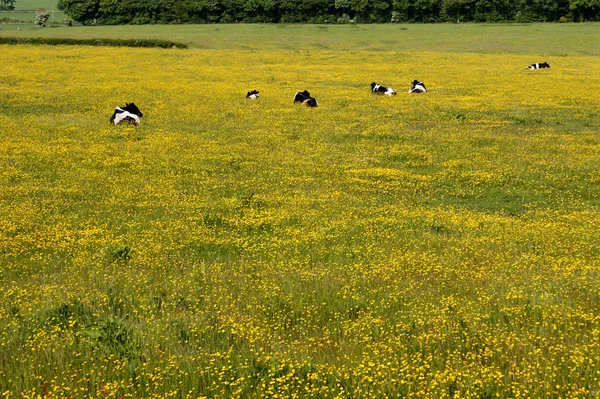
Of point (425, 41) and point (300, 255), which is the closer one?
point (300, 255)

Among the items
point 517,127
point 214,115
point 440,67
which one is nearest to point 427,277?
point 517,127

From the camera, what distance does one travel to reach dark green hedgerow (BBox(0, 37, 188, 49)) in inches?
2960

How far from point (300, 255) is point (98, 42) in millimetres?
75102

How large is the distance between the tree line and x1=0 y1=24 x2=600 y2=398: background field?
121m

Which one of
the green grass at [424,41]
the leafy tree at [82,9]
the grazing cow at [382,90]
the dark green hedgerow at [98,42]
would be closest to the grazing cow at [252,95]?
the grazing cow at [382,90]

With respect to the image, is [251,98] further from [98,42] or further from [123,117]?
[98,42]

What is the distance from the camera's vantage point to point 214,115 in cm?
2648

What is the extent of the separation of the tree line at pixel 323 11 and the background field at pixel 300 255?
398ft

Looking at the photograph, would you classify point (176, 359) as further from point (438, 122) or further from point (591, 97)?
point (591, 97)

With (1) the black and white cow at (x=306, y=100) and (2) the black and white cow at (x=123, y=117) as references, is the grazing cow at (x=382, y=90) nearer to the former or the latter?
(1) the black and white cow at (x=306, y=100)

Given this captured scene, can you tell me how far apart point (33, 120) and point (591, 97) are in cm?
3068

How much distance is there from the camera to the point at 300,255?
10.2m

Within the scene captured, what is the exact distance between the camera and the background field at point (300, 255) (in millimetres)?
6379

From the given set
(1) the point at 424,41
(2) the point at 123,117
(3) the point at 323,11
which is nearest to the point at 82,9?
(3) the point at 323,11
